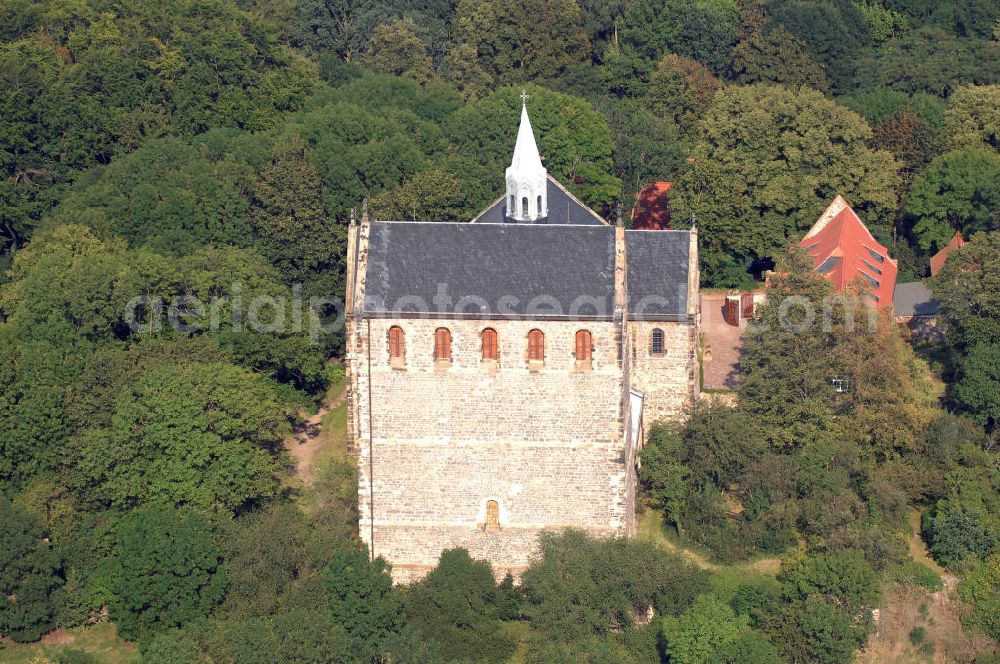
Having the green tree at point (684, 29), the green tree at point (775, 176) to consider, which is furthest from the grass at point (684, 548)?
the green tree at point (684, 29)

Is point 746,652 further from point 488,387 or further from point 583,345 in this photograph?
point 488,387

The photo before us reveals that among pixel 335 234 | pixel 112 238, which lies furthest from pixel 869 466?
pixel 112 238

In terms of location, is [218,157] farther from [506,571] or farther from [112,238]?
[506,571]

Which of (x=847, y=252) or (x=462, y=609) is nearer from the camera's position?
(x=462, y=609)

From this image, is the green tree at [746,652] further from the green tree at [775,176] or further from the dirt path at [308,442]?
the green tree at [775,176]

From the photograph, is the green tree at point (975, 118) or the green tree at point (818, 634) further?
the green tree at point (975, 118)

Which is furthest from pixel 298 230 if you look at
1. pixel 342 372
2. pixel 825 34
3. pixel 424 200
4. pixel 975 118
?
pixel 825 34

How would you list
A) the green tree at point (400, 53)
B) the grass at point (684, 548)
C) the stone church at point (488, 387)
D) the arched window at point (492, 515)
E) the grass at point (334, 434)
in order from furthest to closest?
the green tree at point (400, 53)
the grass at point (334, 434)
the grass at point (684, 548)
the arched window at point (492, 515)
the stone church at point (488, 387)
